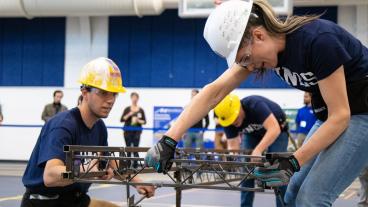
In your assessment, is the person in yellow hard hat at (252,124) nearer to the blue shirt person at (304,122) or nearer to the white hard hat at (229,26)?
the white hard hat at (229,26)

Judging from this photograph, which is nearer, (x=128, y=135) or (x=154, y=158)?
(x=154, y=158)

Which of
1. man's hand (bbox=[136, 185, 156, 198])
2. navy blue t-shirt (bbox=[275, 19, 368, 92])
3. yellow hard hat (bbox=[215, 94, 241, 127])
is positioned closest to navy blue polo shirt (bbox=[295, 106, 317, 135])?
yellow hard hat (bbox=[215, 94, 241, 127])

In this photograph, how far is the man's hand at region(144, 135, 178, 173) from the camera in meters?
2.48

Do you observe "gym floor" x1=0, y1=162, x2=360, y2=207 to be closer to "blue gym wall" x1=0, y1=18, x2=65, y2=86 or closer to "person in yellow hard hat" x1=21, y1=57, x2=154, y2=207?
"person in yellow hard hat" x1=21, y1=57, x2=154, y2=207

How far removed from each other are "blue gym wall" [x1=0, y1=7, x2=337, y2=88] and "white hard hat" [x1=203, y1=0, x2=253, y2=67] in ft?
39.3

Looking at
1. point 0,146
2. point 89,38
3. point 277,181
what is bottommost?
point 0,146

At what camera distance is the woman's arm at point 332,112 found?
2186 mm

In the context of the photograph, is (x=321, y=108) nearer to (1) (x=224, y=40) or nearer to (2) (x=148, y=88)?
(1) (x=224, y=40)

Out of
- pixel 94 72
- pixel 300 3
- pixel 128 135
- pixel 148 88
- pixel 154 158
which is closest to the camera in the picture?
pixel 154 158

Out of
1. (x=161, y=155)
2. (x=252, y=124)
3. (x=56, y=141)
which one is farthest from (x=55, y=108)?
(x=161, y=155)

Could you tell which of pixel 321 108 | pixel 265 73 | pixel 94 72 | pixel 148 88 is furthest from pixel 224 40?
pixel 148 88

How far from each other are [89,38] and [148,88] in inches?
85.4

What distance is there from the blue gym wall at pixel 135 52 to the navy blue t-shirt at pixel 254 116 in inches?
338

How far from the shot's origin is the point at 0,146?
1548 cm
